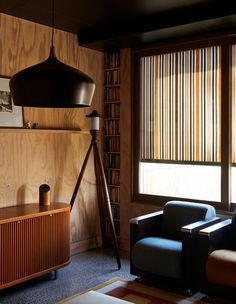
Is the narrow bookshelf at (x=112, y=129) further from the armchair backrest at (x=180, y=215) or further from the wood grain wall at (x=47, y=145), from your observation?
the armchair backrest at (x=180, y=215)

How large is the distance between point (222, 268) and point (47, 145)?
234 centimetres

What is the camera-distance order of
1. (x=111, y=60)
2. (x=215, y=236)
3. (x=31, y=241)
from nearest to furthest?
(x=215, y=236) < (x=31, y=241) < (x=111, y=60)

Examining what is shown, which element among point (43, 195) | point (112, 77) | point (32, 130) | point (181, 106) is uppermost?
point (112, 77)

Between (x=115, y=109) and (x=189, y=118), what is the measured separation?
1071mm


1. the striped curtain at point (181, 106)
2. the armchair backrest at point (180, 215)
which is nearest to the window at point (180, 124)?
the striped curtain at point (181, 106)

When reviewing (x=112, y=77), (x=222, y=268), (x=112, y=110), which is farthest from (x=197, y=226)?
(x=112, y=77)

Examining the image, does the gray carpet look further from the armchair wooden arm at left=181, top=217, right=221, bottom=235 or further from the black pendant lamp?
the black pendant lamp

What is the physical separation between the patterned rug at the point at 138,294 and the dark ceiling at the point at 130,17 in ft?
8.54

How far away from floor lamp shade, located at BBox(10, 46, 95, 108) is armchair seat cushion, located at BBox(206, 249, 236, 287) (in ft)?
6.63

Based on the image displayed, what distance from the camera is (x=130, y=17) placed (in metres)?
4.14

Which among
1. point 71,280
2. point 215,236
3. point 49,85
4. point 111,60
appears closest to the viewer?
point 49,85

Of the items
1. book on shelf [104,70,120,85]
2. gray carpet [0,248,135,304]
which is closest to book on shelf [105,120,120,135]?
book on shelf [104,70,120,85]

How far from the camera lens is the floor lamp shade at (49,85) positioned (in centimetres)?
185

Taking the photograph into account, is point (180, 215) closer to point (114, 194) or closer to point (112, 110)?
point (114, 194)
